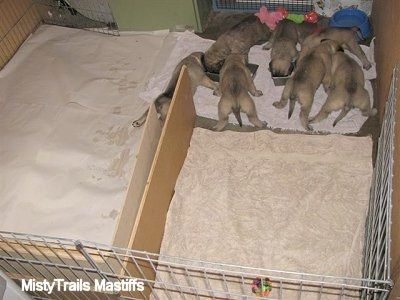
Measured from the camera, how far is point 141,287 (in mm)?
1730

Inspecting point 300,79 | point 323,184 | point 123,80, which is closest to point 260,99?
point 300,79

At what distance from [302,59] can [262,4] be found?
882 mm

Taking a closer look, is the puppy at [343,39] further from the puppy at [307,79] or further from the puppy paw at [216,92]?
the puppy paw at [216,92]

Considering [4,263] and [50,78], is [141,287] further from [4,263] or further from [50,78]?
[50,78]

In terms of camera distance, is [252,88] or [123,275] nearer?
[123,275]

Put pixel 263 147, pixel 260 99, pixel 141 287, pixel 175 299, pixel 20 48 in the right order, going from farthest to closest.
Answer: pixel 20 48 → pixel 260 99 → pixel 263 147 → pixel 175 299 → pixel 141 287

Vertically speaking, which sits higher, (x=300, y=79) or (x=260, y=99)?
(x=300, y=79)

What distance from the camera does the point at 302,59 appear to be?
8.25ft

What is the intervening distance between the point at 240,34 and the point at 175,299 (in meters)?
1.73

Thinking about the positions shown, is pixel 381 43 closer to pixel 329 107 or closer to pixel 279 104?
pixel 329 107

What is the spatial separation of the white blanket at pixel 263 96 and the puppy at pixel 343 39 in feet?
0.27

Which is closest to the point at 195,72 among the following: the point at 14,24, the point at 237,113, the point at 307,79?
the point at 237,113

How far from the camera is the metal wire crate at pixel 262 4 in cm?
311

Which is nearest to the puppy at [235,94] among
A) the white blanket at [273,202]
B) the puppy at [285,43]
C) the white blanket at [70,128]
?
the white blanket at [273,202]
